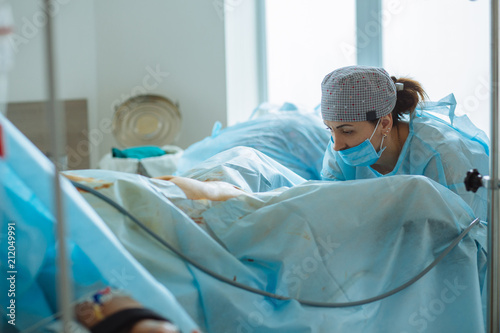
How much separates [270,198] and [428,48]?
1.29 metres

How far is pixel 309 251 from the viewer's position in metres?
1.02

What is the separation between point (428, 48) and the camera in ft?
6.81

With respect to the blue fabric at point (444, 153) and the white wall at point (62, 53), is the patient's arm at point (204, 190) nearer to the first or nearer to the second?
the blue fabric at point (444, 153)

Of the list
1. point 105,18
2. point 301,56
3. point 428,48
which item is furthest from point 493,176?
point 105,18

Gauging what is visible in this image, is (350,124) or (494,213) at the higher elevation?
(350,124)

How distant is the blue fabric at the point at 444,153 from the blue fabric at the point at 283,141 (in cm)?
38

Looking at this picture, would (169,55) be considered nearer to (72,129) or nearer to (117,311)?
(72,129)

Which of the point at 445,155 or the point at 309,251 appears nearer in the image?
the point at 309,251

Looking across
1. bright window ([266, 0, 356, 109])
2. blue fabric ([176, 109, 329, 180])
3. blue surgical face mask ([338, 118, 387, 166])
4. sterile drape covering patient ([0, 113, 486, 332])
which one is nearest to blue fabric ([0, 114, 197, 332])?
sterile drape covering patient ([0, 113, 486, 332])

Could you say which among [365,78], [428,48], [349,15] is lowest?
[365,78]

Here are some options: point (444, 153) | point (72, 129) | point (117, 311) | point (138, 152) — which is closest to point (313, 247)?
point (117, 311)

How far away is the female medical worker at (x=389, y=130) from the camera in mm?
1423

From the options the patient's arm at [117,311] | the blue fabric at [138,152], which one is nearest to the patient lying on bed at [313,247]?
the patient's arm at [117,311]

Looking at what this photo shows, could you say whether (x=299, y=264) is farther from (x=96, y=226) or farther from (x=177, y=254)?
(x=96, y=226)
